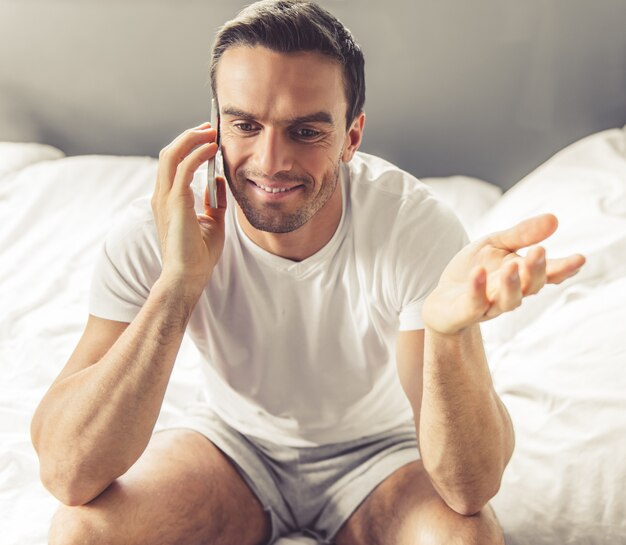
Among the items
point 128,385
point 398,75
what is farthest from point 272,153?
point 398,75

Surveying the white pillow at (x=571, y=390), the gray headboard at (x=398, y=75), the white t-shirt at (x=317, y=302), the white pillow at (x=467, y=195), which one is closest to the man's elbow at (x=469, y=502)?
the white pillow at (x=571, y=390)

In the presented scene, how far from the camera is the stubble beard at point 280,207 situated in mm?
1116

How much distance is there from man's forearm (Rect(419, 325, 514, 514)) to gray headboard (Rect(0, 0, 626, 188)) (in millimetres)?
1535

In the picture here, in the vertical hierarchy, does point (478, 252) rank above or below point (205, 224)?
above

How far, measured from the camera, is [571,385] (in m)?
1.25

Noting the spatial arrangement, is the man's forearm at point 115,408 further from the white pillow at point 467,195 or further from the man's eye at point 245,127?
the white pillow at point 467,195

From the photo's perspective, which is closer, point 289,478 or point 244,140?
point 244,140

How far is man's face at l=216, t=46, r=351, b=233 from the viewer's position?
1.09 meters

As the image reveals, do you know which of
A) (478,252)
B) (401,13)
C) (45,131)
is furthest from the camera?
(45,131)

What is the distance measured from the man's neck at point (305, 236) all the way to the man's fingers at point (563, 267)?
472 millimetres

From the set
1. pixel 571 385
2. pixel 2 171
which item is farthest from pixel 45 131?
pixel 571 385

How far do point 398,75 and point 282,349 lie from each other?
1.44 m

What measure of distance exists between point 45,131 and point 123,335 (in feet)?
6.03

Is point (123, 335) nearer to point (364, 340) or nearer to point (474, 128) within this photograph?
point (364, 340)
